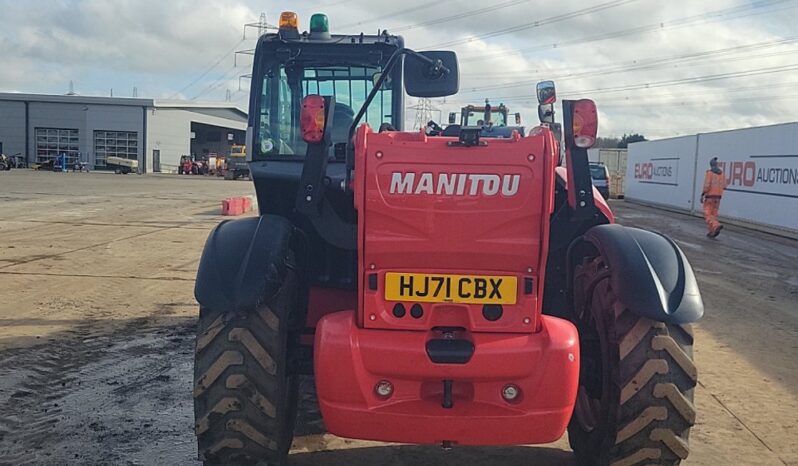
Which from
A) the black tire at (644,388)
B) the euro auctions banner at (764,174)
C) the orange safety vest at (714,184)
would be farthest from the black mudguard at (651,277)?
the euro auctions banner at (764,174)

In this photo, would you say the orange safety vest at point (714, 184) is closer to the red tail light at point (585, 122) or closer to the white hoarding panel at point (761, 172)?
the white hoarding panel at point (761, 172)

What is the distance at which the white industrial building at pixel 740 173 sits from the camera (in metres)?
18.9

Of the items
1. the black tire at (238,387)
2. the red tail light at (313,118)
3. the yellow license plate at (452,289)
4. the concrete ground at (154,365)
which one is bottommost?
the concrete ground at (154,365)

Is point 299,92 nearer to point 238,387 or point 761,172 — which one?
point 238,387

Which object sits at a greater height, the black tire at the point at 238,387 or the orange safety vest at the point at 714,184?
the orange safety vest at the point at 714,184

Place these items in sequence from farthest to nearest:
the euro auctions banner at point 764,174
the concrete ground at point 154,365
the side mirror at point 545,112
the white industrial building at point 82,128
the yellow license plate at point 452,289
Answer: the white industrial building at point 82,128
the euro auctions banner at point 764,174
the side mirror at point 545,112
the concrete ground at point 154,365
the yellow license plate at point 452,289

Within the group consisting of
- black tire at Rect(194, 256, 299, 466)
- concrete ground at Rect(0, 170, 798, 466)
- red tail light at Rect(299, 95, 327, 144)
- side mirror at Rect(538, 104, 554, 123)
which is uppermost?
side mirror at Rect(538, 104, 554, 123)

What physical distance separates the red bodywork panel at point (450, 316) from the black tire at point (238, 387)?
1.12ft

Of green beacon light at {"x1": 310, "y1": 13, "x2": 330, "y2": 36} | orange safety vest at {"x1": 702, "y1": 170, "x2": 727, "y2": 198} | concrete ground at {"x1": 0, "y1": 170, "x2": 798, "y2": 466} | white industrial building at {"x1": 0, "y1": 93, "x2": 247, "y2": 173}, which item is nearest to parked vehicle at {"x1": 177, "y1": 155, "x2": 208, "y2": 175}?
white industrial building at {"x1": 0, "y1": 93, "x2": 247, "y2": 173}

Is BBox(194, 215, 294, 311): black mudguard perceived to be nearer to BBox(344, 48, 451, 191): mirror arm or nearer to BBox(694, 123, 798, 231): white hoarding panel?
BBox(344, 48, 451, 191): mirror arm

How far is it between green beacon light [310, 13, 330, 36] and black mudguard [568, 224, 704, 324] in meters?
2.93

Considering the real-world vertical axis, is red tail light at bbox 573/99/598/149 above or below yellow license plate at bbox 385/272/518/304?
above

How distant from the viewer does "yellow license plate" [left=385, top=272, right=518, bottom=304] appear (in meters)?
3.38

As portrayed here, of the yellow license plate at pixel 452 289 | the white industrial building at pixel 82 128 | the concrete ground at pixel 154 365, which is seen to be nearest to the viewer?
the yellow license plate at pixel 452 289
